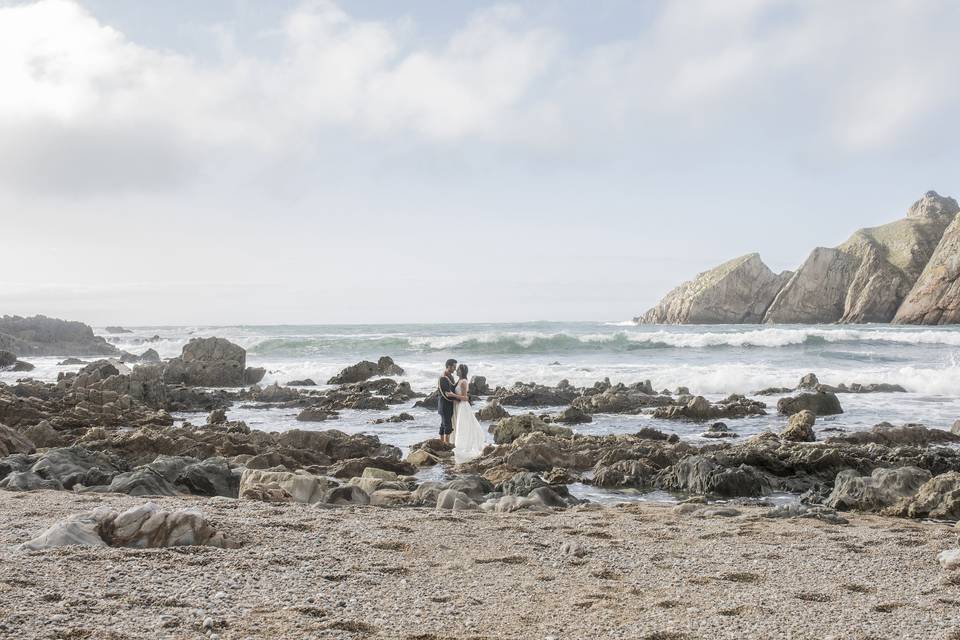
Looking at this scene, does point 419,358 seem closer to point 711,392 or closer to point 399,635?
point 711,392

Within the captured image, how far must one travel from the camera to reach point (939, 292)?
63.3m

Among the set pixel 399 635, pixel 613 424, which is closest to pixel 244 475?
pixel 399 635

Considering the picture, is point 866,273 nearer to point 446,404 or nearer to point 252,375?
point 252,375

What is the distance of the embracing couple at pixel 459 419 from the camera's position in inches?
484

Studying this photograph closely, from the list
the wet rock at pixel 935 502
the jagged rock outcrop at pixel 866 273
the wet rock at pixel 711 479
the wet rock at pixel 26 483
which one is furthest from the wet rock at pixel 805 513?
the jagged rock outcrop at pixel 866 273

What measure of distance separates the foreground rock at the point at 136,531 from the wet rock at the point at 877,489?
6.53 metres

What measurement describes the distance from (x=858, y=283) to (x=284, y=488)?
78.9m

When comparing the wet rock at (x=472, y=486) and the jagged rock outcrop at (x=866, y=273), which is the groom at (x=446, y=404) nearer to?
the wet rock at (x=472, y=486)

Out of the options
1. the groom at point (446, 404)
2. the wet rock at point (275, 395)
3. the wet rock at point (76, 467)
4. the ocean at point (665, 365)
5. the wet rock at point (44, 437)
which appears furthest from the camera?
the wet rock at point (275, 395)

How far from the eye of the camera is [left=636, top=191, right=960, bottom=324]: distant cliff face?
64.7m

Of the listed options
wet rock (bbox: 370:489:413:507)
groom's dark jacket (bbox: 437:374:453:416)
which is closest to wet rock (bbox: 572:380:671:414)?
groom's dark jacket (bbox: 437:374:453:416)

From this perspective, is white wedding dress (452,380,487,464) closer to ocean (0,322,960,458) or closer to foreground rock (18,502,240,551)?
ocean (0,322,960,458)

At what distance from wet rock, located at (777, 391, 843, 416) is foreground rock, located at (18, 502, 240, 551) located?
1423 centimetres

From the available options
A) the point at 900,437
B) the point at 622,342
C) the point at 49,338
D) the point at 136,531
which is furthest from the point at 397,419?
the point at 49,338
